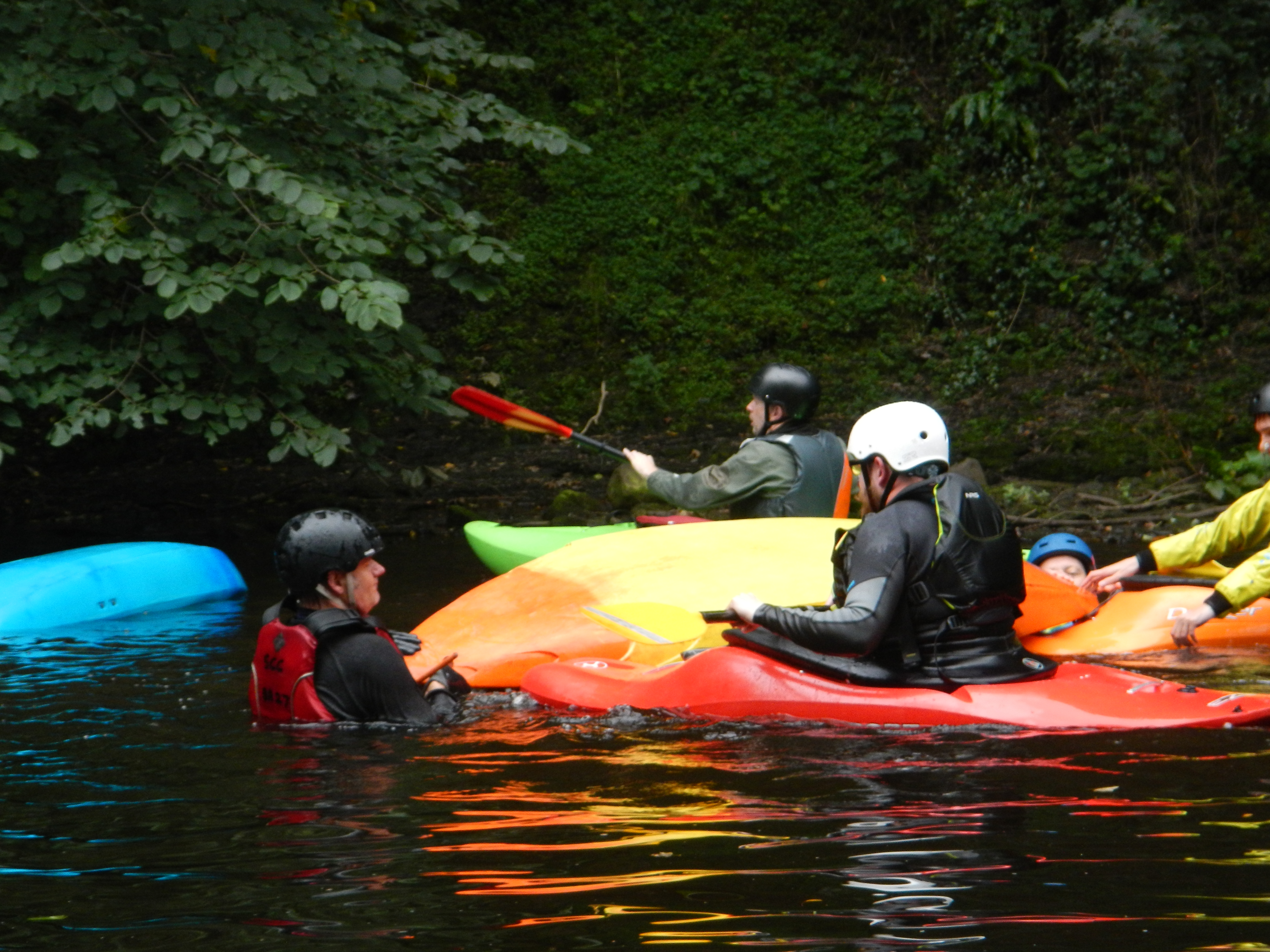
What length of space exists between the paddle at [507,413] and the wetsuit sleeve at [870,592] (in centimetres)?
381

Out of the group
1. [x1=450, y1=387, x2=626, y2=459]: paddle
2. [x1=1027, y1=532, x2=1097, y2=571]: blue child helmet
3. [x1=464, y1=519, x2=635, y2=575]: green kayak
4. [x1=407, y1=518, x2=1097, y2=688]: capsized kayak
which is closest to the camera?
[x1=407, y1=518, x2=1097, y2=688]: capsized kayak

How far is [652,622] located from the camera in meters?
5.47

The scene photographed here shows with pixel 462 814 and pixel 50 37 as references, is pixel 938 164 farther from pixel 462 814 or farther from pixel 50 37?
pixel 462 814

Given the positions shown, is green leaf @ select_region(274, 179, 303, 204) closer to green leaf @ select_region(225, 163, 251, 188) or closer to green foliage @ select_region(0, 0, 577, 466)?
green foliage @ select_region(0, 0, 577, 466)

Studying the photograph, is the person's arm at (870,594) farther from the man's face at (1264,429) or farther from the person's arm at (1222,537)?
the person's arm at (1222,537)

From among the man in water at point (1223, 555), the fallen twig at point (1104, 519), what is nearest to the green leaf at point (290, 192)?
the man in water at point (1223, 555)

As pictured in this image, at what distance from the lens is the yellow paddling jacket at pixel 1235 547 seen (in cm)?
498

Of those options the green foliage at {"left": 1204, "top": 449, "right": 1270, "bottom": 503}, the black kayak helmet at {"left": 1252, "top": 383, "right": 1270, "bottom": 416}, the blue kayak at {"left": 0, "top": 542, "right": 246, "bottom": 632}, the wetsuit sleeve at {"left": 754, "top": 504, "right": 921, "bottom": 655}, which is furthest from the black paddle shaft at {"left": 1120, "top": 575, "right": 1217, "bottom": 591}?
the blue kayak at {"left": 0, "top": 542, "right": 246, "bottom": 632}

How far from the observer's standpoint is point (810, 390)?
6.11m

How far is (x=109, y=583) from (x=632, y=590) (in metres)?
3.11

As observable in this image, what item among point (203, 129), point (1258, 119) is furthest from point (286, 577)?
point (1258, 119)

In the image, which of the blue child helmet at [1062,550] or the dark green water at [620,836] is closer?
the dark green water at [620,836]

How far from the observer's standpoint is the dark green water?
7.98ft

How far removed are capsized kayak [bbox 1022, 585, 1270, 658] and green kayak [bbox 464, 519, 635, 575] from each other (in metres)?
2.53
